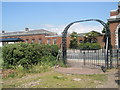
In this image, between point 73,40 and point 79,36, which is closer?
point 73,40

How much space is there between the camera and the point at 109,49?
30.3 ft

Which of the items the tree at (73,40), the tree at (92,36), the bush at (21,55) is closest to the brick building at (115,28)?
the tree at (92,36)

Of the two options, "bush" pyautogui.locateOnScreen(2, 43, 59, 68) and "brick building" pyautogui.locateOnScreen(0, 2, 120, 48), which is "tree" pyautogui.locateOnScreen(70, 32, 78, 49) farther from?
"bush" pyautogui.locateOnScreen(2, 43, 59, 68)

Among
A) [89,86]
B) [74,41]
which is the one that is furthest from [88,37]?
[89,86]

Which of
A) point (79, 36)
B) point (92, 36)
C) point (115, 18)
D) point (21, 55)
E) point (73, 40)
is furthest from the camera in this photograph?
point (79, 36)

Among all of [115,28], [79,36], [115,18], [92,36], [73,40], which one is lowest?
[73,40]

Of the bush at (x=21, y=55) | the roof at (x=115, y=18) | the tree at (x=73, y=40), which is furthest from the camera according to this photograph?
the tree at (x=73, y=40)

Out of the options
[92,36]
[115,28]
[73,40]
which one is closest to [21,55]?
[115,28]

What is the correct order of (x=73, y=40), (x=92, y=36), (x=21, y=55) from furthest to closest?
(x=73, y=40) → (x=92, y=36) → (x=21, y=55)

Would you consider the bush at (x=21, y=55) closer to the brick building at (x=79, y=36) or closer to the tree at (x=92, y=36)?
the brick building at (x=79, y=36)

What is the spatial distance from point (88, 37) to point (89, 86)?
2793 centimetres

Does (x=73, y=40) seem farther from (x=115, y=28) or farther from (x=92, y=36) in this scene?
(x=115, y=28)

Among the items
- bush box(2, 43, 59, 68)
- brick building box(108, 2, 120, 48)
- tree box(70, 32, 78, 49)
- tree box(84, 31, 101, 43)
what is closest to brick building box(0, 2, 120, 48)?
brick building box(108, 2, 120, 48)

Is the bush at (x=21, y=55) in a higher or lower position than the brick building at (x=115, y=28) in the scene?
lower
